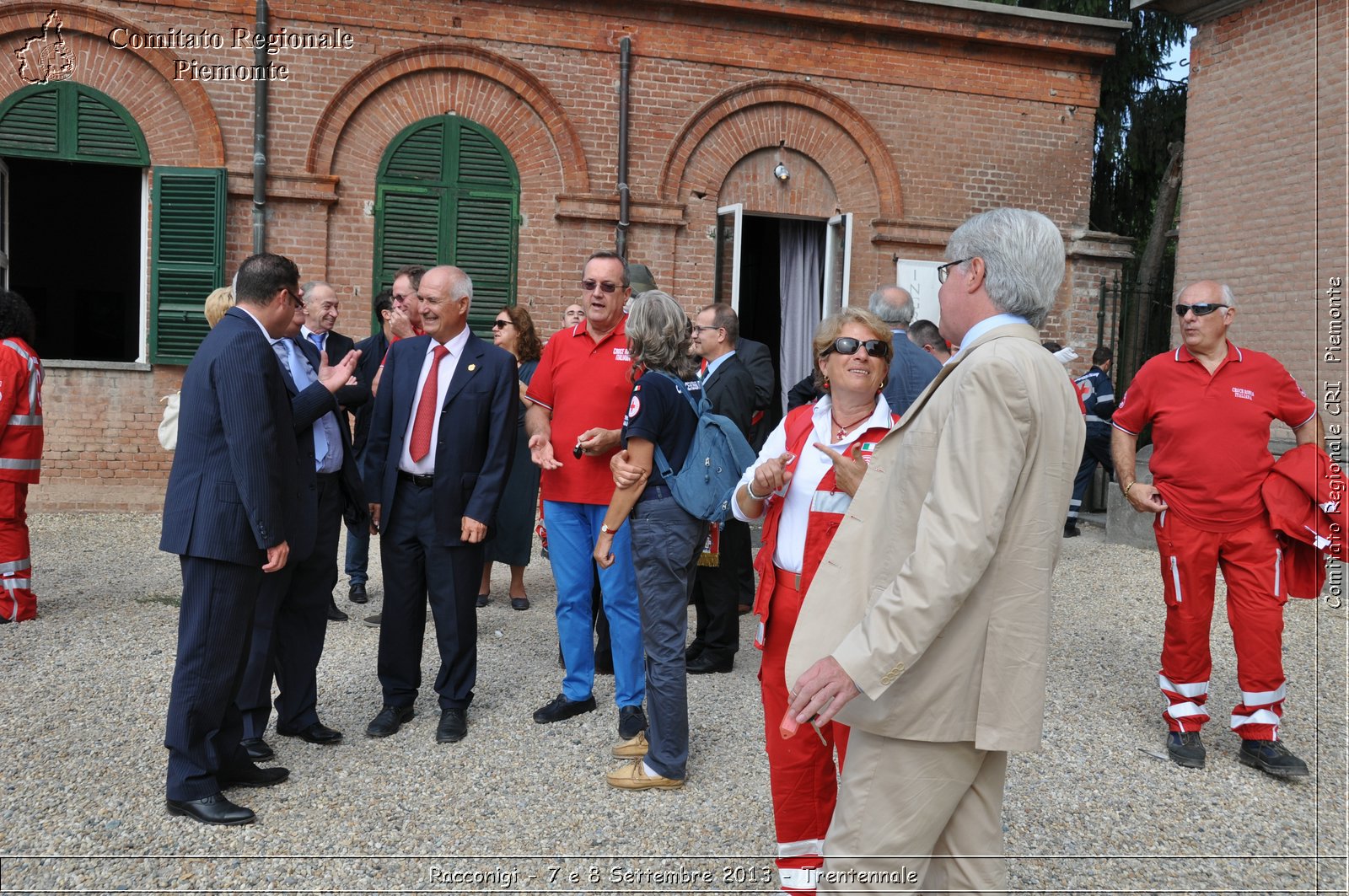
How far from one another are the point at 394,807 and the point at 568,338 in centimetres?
238

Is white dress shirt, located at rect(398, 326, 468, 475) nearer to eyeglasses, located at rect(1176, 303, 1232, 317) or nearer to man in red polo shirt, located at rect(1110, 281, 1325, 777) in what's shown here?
man in red polo shirt, located at rect(1110, 281, 1325, 777)

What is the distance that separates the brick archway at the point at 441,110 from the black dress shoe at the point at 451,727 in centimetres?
799

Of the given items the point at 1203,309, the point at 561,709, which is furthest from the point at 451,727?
the point at 1203,309

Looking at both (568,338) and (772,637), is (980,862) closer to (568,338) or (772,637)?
(772,637)

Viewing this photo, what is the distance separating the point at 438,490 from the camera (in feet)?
16.7

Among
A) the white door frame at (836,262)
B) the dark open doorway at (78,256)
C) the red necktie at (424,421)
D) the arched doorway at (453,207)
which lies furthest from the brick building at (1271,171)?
the dark open doorway at (78,256)

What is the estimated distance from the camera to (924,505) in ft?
7.78

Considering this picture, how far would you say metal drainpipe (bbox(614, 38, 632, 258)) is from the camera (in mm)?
11969

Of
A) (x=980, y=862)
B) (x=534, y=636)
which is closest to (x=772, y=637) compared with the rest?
(x=980, y=862)

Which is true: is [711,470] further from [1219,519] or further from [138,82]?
[138,82]

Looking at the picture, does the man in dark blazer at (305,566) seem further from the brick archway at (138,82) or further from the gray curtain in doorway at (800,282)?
the gray curtain in doorway at (800,282)

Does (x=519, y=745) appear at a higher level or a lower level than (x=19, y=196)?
lower

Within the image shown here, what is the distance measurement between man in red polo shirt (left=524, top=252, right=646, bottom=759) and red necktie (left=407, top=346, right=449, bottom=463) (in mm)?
499

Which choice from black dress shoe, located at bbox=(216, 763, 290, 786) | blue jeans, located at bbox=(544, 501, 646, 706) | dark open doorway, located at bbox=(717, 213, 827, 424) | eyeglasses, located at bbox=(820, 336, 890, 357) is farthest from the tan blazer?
dark open doorway, located at bbox=(717, 213, 827, 424)
